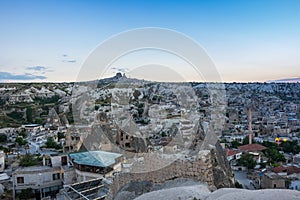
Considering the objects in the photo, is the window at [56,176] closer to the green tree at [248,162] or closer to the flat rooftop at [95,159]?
the flat rooftop at [95,159]

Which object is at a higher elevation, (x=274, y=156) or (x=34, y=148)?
(x=34, y=148)

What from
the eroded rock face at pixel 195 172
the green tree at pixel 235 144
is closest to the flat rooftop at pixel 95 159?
the eroded rock face at pixel 195 172

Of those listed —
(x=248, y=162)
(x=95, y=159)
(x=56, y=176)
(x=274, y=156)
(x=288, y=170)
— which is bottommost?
(x=274, y=156)

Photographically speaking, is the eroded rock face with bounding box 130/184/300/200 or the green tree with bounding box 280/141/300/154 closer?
the eroded rock face with bounding box 130/184/300/200

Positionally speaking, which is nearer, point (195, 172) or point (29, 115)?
point (195, 172)

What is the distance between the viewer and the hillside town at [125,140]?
27.2ft

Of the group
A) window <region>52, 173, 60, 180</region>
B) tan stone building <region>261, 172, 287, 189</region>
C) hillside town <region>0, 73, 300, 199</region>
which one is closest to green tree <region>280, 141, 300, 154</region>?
hillside town <region>0, 73, 300, 199</region>

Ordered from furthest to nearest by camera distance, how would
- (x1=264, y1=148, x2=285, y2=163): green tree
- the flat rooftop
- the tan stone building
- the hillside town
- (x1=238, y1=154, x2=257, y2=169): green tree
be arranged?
(x1=264, y1=148, x2=285, y2=163): green tree < (x1=238, y1=154, x2=257, y2=169): green tree < the tan stone building < the flat rooftop < the hillside town

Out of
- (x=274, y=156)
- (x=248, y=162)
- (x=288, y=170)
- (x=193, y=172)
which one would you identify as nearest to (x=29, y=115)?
(x=248, y=162)

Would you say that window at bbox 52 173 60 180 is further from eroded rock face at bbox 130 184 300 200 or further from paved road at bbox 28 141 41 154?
paved road at bbox 28 141 41 154

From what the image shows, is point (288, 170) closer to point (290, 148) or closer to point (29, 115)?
point (290, 148)

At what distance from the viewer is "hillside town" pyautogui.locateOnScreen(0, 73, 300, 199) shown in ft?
27.2

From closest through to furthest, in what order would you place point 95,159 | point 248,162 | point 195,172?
point 195,172, point 95,159, point 248,162

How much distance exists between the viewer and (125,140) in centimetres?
1953
